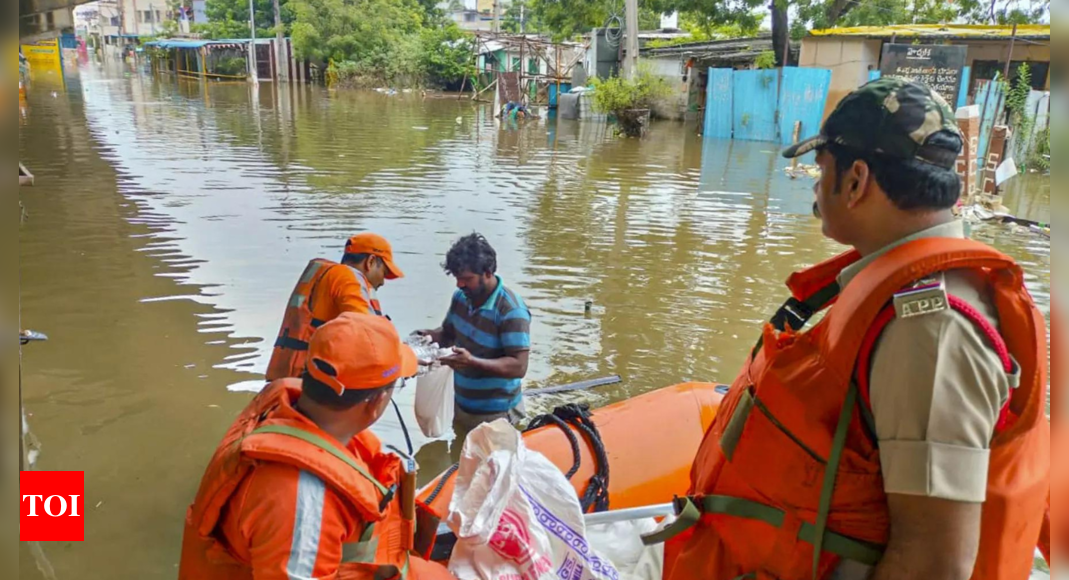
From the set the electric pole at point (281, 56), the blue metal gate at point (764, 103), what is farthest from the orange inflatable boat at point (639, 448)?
the electric pole at point (281, 56)

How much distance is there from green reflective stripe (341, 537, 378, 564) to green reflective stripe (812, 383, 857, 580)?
1.05 metres

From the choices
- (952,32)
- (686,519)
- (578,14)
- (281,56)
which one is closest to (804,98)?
(952,32)

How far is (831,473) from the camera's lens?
1358 millimetres

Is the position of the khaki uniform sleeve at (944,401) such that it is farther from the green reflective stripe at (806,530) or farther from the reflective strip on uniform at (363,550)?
the reflective strip on uniform at (363,550)

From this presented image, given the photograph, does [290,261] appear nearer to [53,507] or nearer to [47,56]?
[53,507]

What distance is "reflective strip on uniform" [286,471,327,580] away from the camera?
1593mm

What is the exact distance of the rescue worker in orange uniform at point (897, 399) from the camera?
118 cm

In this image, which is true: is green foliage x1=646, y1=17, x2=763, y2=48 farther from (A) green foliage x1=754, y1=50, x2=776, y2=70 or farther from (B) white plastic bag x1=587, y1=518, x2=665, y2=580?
(B) white plastic bag x1=587, y1=518, x2=665, y2=580

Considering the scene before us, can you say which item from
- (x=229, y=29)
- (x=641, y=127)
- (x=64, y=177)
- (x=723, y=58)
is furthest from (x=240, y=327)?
(x=229, y=29)

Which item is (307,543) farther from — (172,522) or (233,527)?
(172,522)

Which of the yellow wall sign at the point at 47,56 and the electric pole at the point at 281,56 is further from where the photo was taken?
the electric pole at the point at 281,56

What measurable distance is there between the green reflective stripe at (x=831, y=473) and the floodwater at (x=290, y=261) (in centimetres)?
311

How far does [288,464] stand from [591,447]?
1561 millimetres

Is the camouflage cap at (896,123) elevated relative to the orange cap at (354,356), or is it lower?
elevated
